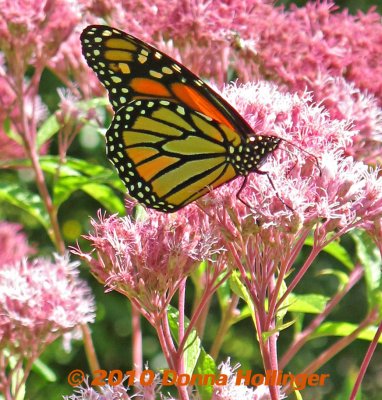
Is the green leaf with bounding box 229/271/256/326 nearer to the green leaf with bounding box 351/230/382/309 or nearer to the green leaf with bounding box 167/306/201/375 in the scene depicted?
the green leaf with bounding box 167/306/201/375

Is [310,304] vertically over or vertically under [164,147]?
under

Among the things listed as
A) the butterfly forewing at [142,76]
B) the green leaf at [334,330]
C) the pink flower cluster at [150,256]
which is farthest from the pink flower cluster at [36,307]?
the green leaf at [334,330]

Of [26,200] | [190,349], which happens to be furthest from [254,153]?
[26,200]

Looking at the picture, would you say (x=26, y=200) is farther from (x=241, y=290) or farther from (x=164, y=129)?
(x=241, y=290)

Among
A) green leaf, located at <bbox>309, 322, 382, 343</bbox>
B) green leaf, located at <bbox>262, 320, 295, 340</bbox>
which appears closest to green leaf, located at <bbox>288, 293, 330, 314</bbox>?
green leaf, located at <bbox>309, 322, 382, 343</bbox>

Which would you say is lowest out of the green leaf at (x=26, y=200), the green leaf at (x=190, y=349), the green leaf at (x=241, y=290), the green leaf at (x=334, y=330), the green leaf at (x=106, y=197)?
the green leaf at (x=26, y=200)

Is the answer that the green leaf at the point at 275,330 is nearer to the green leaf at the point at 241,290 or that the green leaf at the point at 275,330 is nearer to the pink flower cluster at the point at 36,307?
the green leaf at the point at 241,290

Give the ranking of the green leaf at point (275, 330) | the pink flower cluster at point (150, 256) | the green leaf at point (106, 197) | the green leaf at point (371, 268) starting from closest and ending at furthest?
the green leaf at point (275, 330), the pink flower cluster at point (150, 256), the green leaf at point (371, 268), the green leaf at point (106, 197)
